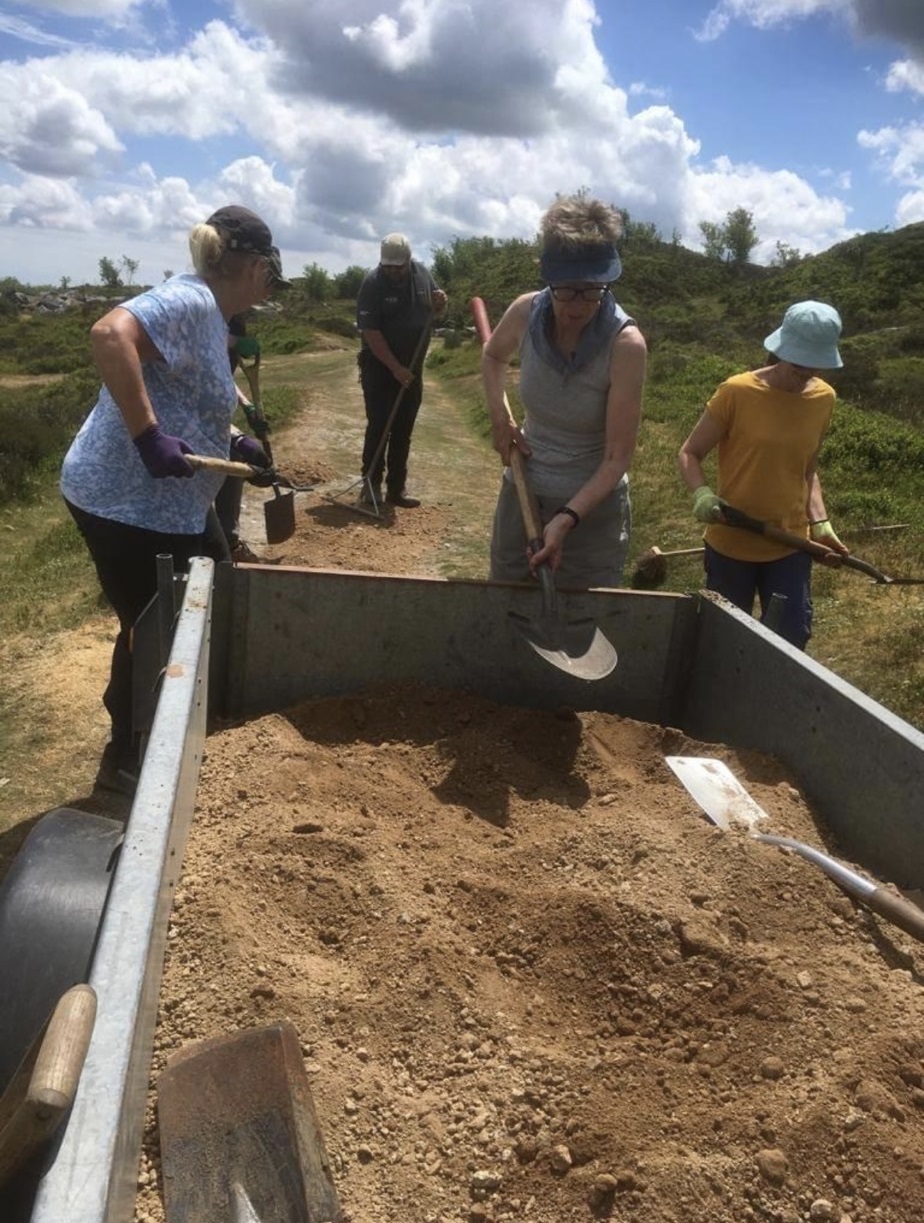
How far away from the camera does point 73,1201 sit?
1.00m

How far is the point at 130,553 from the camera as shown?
3166mm

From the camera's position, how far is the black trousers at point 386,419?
830 cm

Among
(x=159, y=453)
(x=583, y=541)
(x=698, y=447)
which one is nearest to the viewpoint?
(x=159, y=453)

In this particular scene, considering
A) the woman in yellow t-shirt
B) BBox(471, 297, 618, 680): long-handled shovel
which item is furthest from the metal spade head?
the woman in yellow t-shirt

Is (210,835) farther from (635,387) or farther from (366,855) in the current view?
(635,387)

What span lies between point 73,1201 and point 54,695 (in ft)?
14.6

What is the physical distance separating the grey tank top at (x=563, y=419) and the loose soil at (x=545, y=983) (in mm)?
982

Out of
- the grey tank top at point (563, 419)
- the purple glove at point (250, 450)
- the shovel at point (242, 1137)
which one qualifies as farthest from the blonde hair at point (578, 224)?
the shovel at point (242, 1137)

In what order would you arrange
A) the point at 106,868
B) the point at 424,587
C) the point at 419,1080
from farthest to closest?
1. the point at 424,587
2. the point at 106,868
3. the point at 419,1080

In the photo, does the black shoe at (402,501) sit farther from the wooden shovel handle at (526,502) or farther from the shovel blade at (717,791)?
the shovel blade at (717,791)

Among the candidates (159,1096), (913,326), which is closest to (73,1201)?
(159,1096)

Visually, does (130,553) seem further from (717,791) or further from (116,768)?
(717,791)

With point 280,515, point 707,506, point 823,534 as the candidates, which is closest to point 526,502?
point 707,506

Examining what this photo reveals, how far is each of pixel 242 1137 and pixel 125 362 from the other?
208 centimetres
